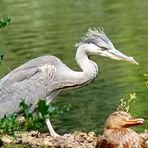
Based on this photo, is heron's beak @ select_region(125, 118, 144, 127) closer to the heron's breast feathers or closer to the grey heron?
the grey heron

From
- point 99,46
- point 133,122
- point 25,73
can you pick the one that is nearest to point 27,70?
point 25,73

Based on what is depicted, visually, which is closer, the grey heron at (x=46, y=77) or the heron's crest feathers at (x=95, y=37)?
the grey heron at (x=46, y=77)

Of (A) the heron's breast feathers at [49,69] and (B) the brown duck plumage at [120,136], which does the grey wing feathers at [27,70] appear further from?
(B) the brown duck plumage at [120,136]

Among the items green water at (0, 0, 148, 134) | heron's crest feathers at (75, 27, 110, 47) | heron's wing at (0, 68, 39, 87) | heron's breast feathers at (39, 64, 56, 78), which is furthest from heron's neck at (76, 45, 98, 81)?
green water at (0, 0, 148, 134)

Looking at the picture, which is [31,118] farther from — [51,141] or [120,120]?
[51,141]

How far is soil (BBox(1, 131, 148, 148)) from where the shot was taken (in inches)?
358

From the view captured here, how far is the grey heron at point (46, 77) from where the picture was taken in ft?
33.2

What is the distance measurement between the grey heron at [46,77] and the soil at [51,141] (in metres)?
0.43

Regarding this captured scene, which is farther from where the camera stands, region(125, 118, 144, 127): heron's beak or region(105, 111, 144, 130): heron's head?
region(105, 111, 144, 130): heron's head

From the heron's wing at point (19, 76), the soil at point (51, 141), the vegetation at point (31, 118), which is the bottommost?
the vegetation at point (31, 118)

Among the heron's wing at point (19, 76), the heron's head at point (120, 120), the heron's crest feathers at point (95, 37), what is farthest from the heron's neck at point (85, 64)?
the heron's head at point (120, 120)

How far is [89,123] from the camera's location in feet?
39.2

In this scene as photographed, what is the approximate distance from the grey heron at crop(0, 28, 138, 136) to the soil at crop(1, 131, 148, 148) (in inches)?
16.8

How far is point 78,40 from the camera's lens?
22.5 metres
